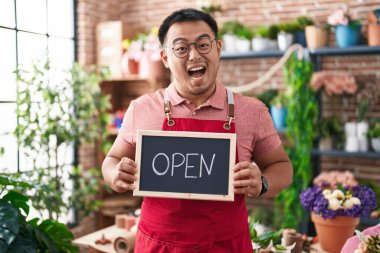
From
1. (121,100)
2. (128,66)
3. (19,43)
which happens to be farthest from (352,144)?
(19,43)

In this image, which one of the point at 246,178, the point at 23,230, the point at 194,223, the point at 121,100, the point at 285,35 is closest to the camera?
the point at 246,178

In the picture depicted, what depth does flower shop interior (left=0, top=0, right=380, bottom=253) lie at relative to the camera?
4.15 m

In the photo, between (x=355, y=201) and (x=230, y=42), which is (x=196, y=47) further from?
(x=230, y=42)

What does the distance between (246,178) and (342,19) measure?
121 inches

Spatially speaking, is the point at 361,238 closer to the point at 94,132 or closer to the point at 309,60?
the point at 309,60

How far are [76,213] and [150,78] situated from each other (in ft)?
5.09

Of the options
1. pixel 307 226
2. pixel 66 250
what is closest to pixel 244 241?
pixel 66 250

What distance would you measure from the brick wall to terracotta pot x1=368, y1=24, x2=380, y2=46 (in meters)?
0.39

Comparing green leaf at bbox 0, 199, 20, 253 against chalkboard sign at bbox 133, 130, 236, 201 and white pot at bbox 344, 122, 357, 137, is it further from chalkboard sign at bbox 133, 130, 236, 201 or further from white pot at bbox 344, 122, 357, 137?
white pot at bbox 344, 122, 357, 137

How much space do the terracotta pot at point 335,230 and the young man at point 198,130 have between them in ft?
2.57

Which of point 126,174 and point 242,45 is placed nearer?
point 126,174

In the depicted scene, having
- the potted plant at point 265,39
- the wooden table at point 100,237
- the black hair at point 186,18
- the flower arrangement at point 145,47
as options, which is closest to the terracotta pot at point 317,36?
the potted plant at point 265,39

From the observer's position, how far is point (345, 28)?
164 inches

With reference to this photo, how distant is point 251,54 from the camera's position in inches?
180
